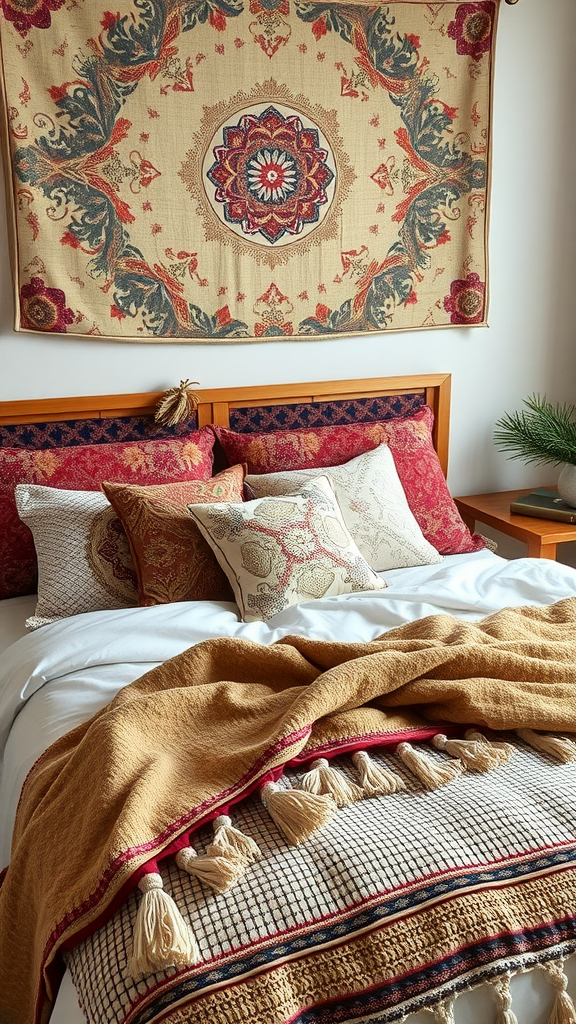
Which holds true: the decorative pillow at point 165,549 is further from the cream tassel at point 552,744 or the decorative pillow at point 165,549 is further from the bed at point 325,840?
the cream tassel at point 552,744

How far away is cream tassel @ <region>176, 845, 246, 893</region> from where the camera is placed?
122cm

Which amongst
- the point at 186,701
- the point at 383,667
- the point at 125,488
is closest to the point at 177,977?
the point at 186,701

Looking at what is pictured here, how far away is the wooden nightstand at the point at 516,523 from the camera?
2818 mm

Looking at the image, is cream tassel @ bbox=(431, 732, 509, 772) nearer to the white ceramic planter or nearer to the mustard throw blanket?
the mustard throw blanket

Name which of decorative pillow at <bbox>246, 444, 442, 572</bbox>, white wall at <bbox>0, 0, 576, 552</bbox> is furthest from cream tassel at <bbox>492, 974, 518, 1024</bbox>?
white wall at <bbox>0, 0, 576, 552</bbox>

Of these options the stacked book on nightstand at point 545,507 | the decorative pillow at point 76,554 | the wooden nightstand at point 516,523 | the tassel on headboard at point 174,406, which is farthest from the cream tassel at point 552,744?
the tassel on headboard at point 174,406

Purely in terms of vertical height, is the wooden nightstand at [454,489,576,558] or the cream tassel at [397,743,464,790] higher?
the wooden nightstand at [454,489,576,558]

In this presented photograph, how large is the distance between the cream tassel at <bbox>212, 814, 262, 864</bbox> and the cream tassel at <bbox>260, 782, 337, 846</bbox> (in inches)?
2.3

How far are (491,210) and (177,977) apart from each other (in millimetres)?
2699

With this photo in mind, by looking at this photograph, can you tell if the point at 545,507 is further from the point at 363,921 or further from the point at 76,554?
the point at 363,921

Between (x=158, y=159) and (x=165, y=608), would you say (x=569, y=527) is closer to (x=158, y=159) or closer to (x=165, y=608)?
(x=165, y=608)

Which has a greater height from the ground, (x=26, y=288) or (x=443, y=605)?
(x=26, y=288)

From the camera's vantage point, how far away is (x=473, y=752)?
5.03ft

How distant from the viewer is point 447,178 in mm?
2982
